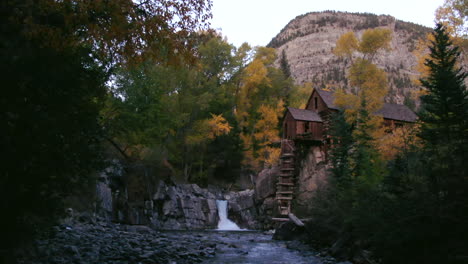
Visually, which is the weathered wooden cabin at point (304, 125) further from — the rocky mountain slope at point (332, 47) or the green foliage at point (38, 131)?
the rocky mountain slope at point (332, 47)

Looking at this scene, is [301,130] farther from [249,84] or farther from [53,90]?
[53,90]

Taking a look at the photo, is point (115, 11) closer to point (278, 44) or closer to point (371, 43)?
point (371, 43)

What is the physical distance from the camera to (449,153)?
7.50 metres

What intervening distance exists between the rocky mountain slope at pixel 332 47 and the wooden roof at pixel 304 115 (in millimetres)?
63653

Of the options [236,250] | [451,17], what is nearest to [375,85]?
[451,17]

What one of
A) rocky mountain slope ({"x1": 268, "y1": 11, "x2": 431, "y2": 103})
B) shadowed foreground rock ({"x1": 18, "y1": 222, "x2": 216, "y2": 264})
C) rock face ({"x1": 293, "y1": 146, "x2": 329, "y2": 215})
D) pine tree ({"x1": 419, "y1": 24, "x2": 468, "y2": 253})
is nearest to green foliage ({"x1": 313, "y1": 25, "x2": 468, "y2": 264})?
pine tree ({"x1": 419, "y1": 24, "x2": 468, "y2": 253})

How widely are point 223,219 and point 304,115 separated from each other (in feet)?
36.4

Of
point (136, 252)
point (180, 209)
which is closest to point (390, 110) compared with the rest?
point (180, 209)

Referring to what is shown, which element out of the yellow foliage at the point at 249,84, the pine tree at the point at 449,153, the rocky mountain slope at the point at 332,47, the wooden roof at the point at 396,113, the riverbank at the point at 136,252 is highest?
the rocky mountain slope at the point at 332,47

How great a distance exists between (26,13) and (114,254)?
685 centimetres

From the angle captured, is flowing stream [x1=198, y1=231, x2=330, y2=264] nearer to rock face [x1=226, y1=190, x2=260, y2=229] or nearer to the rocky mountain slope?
rock face [x1=226, y1=190, x2=260, y2=229]

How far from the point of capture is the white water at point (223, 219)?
28.7 meters

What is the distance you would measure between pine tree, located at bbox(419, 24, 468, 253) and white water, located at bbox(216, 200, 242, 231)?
848 inches

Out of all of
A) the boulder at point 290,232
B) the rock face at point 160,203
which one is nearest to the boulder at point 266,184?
the rock face at point 160,203
